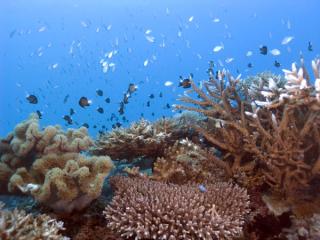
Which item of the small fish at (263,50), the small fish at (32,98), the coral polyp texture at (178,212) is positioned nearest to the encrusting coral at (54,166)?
the coral polyp texture at (178,212)

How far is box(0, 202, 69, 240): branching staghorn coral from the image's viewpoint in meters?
3.50

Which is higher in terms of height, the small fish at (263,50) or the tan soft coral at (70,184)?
the small fish at (263,50)

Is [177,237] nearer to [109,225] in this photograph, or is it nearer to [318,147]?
A: [109,225]

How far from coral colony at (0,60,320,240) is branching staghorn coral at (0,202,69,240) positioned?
12 millimetres

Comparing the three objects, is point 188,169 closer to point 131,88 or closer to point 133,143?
point 133,143

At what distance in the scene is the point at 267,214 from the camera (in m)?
4.93

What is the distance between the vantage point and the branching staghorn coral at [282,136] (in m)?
4.74

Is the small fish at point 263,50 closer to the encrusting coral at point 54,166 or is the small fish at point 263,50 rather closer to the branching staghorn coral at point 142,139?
the branching staghorn coral at point 142,139

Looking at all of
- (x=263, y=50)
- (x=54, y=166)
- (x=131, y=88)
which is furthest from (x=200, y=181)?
(x=263, y=50)

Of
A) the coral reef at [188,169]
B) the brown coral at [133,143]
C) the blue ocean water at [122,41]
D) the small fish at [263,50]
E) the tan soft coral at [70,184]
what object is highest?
the blue ocean water at [122,41]

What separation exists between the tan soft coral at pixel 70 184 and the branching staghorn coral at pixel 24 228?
0.63 metres

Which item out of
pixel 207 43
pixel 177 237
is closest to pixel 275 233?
pixel 177 237

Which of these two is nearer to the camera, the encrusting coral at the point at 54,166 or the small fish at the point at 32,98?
the encrusting coral at the point at 54,166

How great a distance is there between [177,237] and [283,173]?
1973 mm
